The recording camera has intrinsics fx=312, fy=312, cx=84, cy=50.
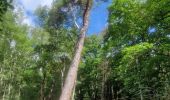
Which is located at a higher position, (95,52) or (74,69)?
(95,52)

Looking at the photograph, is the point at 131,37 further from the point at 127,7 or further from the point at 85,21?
the point at 85,21

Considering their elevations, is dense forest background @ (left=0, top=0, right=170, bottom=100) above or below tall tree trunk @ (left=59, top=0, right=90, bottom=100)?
above

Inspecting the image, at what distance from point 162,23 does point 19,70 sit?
2965cm

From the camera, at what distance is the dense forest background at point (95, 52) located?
24469 mm

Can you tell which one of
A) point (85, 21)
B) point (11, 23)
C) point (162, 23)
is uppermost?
point (11, 23)

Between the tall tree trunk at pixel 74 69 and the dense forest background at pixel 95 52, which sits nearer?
the tall tree trunk at pixel 74 69

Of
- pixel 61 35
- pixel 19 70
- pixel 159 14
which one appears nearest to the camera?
pixel 159 14

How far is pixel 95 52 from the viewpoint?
161ft

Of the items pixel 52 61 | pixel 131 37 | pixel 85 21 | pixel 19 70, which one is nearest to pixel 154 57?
pixel 131 37

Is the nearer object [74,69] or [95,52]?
[74,69]

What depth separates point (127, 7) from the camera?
103ft

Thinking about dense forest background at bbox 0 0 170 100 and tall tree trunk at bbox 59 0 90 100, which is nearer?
tall tree trunk at bbox 59 0 90 100

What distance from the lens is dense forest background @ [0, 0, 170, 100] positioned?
2447 cm

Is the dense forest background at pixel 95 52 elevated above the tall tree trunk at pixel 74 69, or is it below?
above
